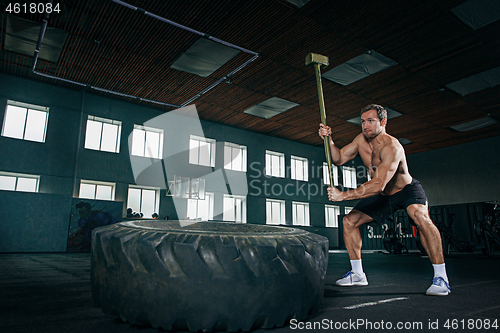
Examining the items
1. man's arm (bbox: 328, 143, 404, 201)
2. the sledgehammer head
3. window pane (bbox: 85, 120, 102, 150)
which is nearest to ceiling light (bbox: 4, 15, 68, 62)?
window pane (bbox: 85, 120, 102, 150)

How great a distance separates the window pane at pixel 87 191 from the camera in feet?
26.4

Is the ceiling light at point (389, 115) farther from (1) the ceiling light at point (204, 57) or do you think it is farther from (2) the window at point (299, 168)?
(1) the ceiling light at point (204, 57)

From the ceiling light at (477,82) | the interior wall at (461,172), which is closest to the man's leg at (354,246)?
the ceiling light at (477,82)

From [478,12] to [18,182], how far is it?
34.5 ft

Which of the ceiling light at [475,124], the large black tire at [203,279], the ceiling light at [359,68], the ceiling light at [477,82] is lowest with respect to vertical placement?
the large black tire at [203,279]

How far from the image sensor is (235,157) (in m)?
11.0

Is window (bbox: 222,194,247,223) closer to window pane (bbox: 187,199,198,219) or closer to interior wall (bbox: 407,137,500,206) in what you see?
window pane (bbox: 187,199,198,219)

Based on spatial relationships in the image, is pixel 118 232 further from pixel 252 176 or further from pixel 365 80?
pixel 252 176

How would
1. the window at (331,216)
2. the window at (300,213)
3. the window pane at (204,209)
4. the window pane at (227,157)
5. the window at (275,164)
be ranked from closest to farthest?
1. the window pane at (204,209)
2. the window pane at (227,157)
3. the window at (275,164)
4. the window at (300,213)
5. the window at (331,216)

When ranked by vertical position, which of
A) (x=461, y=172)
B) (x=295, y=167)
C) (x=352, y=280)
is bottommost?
(x=352, y=280)

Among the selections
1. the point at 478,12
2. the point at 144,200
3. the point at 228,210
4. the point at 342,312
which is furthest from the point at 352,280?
the point at 228,210

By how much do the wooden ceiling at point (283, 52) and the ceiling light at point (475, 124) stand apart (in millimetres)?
330

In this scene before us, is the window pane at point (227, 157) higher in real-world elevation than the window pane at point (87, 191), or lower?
higher

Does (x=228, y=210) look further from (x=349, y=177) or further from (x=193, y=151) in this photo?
(x=349, y=177)
